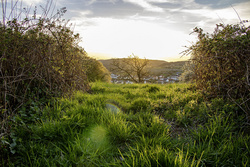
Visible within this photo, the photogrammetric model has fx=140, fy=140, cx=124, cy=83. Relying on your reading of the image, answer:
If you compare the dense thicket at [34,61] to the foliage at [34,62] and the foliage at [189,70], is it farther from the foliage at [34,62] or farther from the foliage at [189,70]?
the foliage at [189,70]

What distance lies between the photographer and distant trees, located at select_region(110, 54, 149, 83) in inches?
965

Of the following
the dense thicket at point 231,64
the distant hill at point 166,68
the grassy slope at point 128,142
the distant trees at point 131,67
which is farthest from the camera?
the distant trees at point 131,67

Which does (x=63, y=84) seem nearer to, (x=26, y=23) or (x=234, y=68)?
(x=26, y=23)

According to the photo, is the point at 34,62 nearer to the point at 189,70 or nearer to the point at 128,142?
the point at 128,142

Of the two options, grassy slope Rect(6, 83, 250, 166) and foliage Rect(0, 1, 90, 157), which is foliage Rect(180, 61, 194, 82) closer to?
grassy slope Rect(6, 83, 250, 166)

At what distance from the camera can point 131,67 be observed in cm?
2512

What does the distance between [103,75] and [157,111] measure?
14374mm

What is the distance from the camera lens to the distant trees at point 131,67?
24.5 m

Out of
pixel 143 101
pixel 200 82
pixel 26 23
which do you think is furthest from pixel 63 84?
pixel 200 82

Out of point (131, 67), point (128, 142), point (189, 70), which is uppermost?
point (131, 67)

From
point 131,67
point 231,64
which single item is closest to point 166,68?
point 131,67

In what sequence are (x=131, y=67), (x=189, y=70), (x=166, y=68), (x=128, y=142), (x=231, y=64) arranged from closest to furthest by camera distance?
(x=128, y=142) < (x=231, y=64) < (x=189, y=70) < (x=131, y=67) < (x=166, y=68)

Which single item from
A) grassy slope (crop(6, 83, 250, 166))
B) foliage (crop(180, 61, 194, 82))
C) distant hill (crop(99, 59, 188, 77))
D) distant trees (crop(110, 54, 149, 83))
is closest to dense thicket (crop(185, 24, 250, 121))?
grassy slope (crop(6, 83, 250, 166))

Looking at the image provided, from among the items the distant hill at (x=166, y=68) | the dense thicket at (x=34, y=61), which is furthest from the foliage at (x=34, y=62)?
the distant hill at (x=166, y=68)
